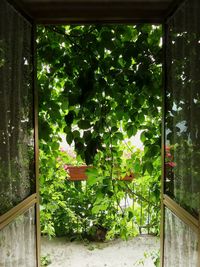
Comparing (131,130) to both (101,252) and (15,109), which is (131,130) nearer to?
(15,109)

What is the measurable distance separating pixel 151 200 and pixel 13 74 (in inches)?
60.7

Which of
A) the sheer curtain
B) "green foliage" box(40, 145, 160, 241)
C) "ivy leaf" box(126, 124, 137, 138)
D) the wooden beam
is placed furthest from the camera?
"green foliage" box(40, 145, 160, 241)

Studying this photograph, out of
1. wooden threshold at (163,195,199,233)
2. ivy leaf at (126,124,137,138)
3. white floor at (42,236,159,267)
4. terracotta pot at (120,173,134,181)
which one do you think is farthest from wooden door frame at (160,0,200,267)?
white floor at (42,236,159,267)

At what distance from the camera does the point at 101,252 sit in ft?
9.86

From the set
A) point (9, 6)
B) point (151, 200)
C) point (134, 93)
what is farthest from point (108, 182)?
point (9, 6)

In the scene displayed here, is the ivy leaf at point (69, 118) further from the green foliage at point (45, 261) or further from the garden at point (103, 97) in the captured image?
the green foliage at point (45, 261)

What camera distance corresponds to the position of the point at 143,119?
7.44ft

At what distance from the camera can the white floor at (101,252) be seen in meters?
2.82

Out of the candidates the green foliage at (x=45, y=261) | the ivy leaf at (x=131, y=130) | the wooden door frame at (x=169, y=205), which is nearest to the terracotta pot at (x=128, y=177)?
the ivy leaf at (x=131, y=130)

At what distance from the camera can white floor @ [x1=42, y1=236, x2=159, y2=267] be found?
282 centimetres

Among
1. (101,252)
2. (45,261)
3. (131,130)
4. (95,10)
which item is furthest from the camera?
(101,252)

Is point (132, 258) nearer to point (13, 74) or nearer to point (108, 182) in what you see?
point (108, 182)

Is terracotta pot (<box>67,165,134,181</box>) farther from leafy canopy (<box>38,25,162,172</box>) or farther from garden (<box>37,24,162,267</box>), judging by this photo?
leafy canopy (<box>38,25,162,172</box>)

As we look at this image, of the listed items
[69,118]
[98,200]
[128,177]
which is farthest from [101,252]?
[69,118]
